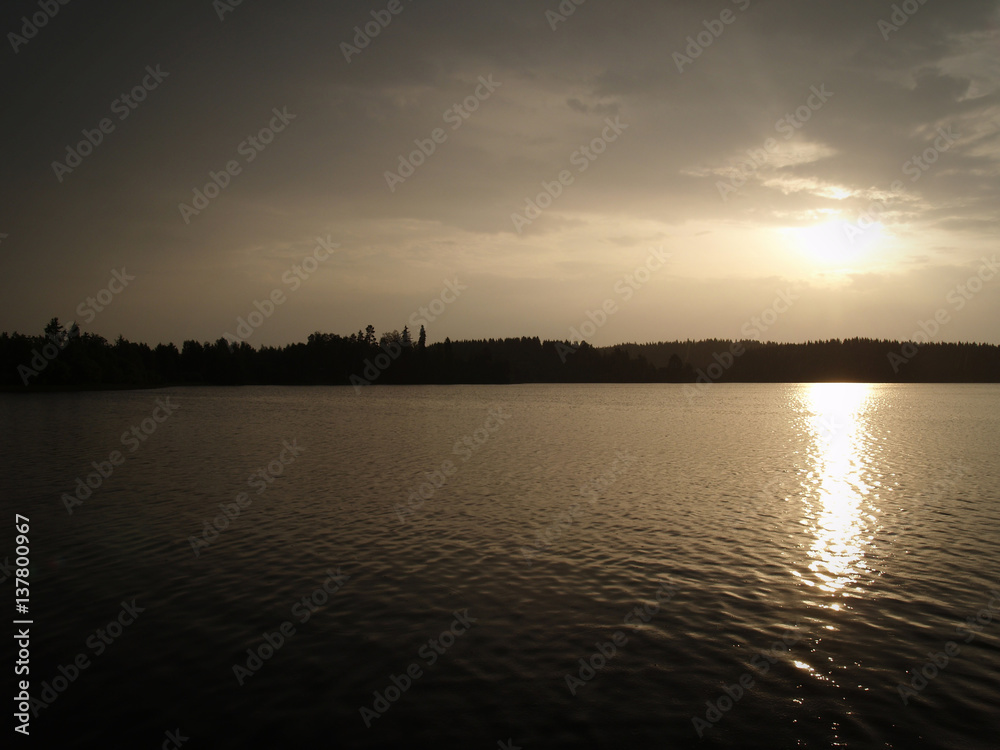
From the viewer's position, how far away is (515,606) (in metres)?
17.1

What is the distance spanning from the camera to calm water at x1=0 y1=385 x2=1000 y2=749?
11562 millimetres

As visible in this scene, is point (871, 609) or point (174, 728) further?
point (871, 609)

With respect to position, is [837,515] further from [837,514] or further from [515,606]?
[515,606]

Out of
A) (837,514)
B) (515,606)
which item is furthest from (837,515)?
(515,606)

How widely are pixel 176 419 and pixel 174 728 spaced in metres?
81.4

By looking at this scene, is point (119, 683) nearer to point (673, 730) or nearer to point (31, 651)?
point (31, 651)

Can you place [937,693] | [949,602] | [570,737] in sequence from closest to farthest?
[570,737], [937,693], [949,602]

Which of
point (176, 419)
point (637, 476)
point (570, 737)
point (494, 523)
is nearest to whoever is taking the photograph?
point (570, 737)

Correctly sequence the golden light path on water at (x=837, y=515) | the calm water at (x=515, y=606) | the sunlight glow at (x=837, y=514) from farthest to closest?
the sunlight glow at (x=837, y=514)
the golden light path on water at (x=837, y=515)
the calm water at (x=515, y=606)

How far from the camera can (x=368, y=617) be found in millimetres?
16438

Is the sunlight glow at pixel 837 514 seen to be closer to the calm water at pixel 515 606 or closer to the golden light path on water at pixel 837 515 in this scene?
the golden light path on water at pixel 837 515

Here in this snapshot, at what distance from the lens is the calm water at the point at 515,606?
455 inches

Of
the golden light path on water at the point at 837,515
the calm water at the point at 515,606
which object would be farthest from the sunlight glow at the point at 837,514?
the calm water at the point at 515,606

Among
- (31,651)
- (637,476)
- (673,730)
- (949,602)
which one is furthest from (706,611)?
(637,476)
